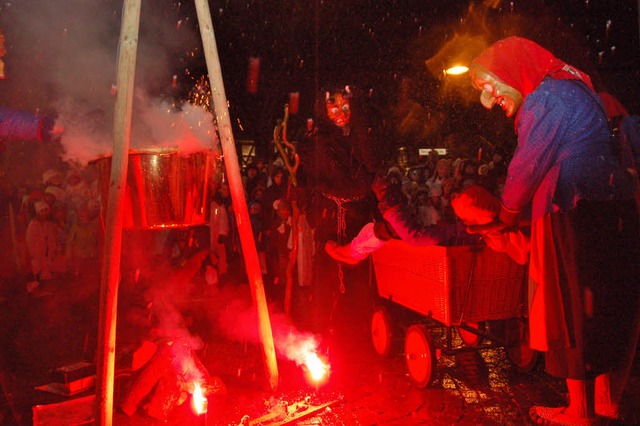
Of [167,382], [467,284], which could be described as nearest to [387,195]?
[467,284]

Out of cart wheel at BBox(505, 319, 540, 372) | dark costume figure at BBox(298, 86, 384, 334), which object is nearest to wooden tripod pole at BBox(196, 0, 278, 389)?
dark costume figure at BBox(298, 86, 384, 334)

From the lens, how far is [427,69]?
45.1ft

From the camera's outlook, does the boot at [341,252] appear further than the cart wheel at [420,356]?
Yes

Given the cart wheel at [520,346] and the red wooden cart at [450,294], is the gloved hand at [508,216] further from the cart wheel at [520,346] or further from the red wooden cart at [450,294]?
the cart wheel at [520,346]

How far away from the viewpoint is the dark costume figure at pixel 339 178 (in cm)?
561

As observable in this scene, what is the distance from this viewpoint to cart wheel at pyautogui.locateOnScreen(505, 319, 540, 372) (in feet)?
15.5

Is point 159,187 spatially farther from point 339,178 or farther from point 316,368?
point 339,178

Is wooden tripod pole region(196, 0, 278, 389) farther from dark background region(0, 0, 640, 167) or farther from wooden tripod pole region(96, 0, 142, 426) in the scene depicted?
dark background region(0, 0, 640, 167)

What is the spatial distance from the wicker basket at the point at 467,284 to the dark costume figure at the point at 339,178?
4.64 ft

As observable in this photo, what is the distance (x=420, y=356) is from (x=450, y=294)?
912 mm

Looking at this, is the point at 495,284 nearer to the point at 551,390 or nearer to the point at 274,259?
the point at 551,390

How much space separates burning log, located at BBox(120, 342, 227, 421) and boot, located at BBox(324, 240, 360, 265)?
1.77 meters

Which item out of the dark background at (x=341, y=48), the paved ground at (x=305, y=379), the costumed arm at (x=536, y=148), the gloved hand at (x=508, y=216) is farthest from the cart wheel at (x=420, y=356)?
the dark background at (x=341, y=48)

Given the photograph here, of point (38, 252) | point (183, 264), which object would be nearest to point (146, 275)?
point (183, 264)
